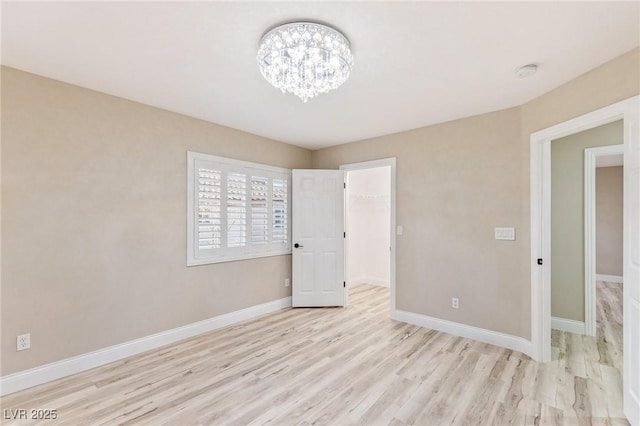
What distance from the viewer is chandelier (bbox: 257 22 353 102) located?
1780 millimetres

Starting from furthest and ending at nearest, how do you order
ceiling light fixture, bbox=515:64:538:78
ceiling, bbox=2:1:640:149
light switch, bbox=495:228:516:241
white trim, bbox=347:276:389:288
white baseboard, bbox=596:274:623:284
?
white baseboard, bbox=596:274:623:284, white trim, bbox=347:276:389:288, light switch, bbox=495:228:516:241, ceiling light fixture, bbox=515:64:538:78, ceiling, bbox=2:1:640:149

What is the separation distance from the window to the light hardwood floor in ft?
3.56

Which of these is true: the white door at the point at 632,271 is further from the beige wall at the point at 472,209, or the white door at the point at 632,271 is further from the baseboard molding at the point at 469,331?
the baseboard molding at the point at 469,331

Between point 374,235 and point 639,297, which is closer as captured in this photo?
point 639,297

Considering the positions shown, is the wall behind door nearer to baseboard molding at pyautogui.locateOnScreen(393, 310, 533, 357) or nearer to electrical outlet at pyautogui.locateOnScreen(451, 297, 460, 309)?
baseboard molding at pyautogui.locateOnScreen(393, 310, 533, 357)

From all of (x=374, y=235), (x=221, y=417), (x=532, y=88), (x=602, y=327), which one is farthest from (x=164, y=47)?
(x=602, y=327)

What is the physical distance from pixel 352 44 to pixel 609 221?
25.1 feet

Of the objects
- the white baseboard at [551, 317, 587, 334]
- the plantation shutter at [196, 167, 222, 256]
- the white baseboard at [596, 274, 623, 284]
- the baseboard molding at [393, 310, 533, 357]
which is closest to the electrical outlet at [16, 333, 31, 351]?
the plantation shutter at [196, 167, 222, 256]

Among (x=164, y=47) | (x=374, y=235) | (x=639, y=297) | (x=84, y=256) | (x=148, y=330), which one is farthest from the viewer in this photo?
(x=374, y=235)

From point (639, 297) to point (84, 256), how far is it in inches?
167

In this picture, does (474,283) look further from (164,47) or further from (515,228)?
(164,47)

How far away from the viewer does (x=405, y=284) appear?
155 inches

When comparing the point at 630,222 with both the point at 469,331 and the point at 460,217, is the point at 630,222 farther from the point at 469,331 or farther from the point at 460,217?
the point at 469,331

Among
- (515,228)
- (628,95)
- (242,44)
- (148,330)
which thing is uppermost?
(242,44)
